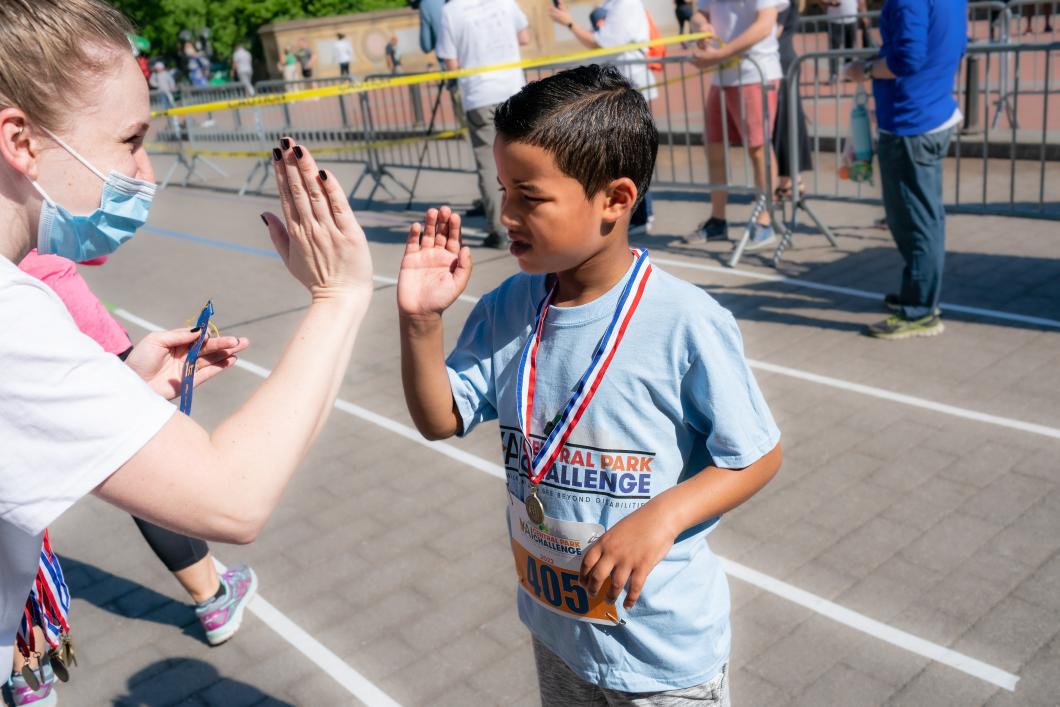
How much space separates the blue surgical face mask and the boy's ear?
85 cm

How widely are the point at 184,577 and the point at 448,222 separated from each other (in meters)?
2.40

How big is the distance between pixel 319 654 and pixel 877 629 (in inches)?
77.9

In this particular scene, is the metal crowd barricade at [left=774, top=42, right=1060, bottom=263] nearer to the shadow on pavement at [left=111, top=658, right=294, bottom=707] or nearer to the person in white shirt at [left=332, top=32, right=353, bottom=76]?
the shadow on pavement at [left=111, top=658, right=294, bottom=707]

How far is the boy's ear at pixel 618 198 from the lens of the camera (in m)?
1.93

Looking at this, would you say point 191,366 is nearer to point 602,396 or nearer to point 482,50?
point 602,396

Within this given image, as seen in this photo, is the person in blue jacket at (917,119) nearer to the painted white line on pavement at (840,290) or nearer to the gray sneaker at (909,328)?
the gray sneaker at (909,328)

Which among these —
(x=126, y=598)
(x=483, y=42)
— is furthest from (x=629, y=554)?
(x=483, y=42)

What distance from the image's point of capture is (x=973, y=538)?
12.7 ft

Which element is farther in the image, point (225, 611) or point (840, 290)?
point (840, 290)

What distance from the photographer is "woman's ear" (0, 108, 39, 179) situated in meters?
1.48

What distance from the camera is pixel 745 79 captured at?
7.77 m

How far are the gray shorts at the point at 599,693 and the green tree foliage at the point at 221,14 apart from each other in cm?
3953

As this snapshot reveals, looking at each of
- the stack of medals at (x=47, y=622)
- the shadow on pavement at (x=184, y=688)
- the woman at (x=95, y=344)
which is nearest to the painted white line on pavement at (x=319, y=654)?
the shadow on pavement at (x=184, y=688)

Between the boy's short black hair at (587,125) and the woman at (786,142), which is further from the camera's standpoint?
the woman at (786,142)
